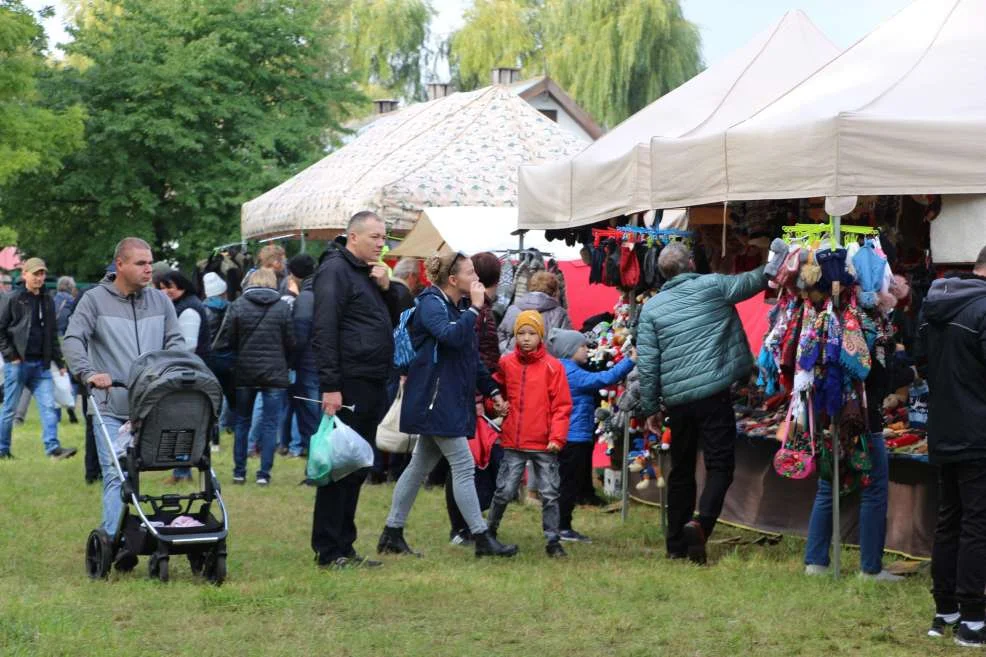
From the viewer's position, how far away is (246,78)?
3478 cm

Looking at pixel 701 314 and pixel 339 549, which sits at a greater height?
pixel 701 314

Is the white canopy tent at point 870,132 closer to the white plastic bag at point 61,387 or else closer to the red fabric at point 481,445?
the red fabric at point 481,445

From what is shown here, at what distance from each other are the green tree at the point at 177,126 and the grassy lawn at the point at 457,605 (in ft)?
75.3

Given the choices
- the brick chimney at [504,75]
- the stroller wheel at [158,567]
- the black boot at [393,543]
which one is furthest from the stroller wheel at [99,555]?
the brick chimney at [504,75]

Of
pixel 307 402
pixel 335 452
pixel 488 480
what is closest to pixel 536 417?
pixel 488 480

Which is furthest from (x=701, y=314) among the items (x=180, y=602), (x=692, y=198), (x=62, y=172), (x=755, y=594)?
(x=62, y=172)

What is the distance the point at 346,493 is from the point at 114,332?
1.59 m

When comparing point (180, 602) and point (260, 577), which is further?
point (260, 577)

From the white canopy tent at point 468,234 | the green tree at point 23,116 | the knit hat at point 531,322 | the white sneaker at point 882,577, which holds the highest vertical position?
the green tree at point 23,116

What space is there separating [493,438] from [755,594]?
258 centimetres

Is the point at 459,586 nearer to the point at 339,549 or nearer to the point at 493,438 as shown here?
the point at 339,549

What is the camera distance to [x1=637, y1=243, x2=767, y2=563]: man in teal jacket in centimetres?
892

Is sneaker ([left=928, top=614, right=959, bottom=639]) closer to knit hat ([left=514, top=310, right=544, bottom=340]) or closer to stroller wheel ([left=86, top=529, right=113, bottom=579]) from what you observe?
knit hat ([left=514, top=310, right=544, bottom=340])

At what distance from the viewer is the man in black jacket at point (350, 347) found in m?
8.44
